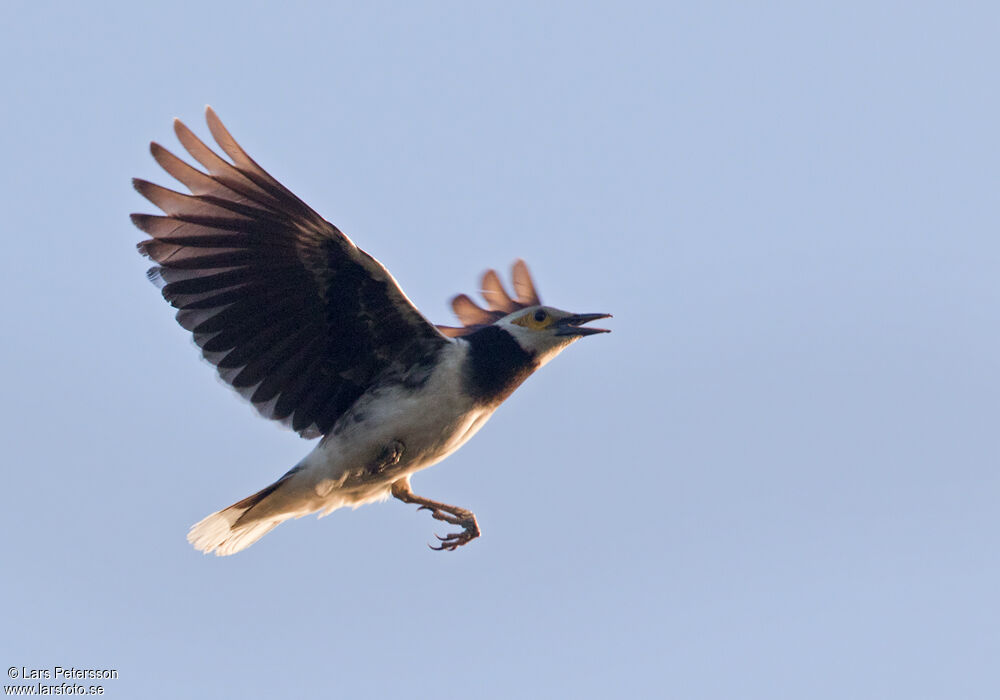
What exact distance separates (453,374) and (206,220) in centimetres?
199

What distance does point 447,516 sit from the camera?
399 inches

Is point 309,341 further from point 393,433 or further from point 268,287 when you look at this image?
point 393,433

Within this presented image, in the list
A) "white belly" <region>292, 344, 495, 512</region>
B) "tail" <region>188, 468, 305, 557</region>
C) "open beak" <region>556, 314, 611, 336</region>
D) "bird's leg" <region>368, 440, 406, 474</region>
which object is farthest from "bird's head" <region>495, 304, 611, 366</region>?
"tail" <region>188, 468, 305, 557</region>

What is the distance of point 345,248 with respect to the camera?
886cm

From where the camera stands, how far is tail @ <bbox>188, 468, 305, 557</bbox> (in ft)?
30.9

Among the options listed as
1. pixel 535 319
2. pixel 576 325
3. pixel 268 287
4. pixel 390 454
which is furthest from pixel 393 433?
pixel 576 325

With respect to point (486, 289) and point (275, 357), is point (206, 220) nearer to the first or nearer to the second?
point (275, 357)

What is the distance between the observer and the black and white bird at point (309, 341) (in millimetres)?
8898

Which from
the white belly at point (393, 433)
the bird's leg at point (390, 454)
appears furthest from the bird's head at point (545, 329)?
the bird's leg at point (390, 454)

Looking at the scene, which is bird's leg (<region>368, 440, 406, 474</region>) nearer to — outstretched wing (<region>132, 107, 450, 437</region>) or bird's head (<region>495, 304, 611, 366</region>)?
outstretched wing (<region>132, 107, 450, 437</region>)

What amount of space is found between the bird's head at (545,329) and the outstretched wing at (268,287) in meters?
0.73

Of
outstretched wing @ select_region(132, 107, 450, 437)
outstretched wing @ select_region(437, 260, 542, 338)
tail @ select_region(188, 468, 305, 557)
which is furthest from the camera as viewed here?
outstretched wing @ select_region(437, 260, 542, 338)

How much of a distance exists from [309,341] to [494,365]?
1.33 m

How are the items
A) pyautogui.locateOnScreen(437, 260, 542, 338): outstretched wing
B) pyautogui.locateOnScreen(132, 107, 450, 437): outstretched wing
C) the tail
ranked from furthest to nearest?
1. pyautogui.locateOnScreen(437, 260, 542, 338): outstretched wing
2. the tail
3. pyautogui.locateOnScreen(132, 107, 450, 437): outstretched wing
